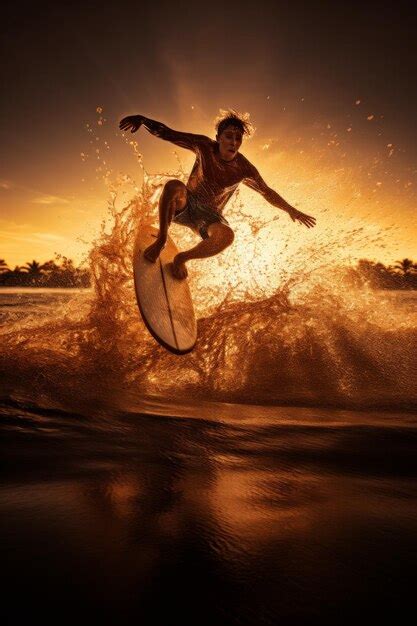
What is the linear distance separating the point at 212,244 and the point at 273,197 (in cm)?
102

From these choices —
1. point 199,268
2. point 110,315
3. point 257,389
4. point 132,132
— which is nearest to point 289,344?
point 257,389

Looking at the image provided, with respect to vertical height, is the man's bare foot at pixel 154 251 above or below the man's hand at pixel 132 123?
below

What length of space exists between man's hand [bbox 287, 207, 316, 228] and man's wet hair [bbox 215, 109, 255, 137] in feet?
3.21

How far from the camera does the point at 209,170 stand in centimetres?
422

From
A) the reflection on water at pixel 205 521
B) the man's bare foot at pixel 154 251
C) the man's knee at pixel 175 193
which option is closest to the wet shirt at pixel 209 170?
the man's knee at pixel 175 193

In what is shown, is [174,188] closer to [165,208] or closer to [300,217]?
[165,208]

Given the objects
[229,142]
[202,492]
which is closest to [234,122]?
[229,142]

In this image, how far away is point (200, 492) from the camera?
5.52 feet

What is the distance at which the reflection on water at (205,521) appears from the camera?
1065mm

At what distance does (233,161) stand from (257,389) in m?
2.30

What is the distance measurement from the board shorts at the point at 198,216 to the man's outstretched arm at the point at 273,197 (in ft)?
1.86

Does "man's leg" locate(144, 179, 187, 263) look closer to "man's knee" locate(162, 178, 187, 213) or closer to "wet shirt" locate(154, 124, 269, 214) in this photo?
"man's knee" locate(162, 178, 187, 213)

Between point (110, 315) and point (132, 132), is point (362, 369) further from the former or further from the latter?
point (132, 132)

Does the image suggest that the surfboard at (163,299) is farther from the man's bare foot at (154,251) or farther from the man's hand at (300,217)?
the man's hand at (300,217)
